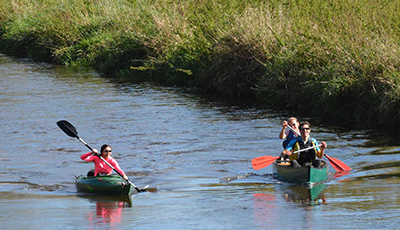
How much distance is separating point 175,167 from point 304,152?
102 inches

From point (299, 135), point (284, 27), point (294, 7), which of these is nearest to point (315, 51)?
point (284, 27)

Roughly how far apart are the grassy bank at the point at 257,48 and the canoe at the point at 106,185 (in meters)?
6.99

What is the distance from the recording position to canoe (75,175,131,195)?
10.8 meters

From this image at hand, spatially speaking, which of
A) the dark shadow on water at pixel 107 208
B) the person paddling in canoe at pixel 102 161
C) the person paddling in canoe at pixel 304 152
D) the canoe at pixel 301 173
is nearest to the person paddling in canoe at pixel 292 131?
the person paddling in canoe at pixel 304 152

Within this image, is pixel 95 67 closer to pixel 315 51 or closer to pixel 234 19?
pixel 234 19

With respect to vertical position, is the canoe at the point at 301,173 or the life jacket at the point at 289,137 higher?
the life jacket at the point at 289,137

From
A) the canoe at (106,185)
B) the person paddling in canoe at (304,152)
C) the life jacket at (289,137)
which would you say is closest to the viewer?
the canoe at (106,185)

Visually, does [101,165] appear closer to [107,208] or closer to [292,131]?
[107,208]

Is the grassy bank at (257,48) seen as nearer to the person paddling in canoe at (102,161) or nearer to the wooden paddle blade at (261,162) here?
the wooden paddle blade at (261,162)

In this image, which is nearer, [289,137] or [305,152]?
[305,152]

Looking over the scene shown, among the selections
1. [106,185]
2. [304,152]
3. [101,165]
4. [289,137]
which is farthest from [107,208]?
[289,137]

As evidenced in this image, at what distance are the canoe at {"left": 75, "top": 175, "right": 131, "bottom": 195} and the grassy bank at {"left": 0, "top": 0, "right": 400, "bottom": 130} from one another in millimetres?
6992

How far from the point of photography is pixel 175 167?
42.5ft

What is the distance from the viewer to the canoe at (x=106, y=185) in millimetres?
10812
